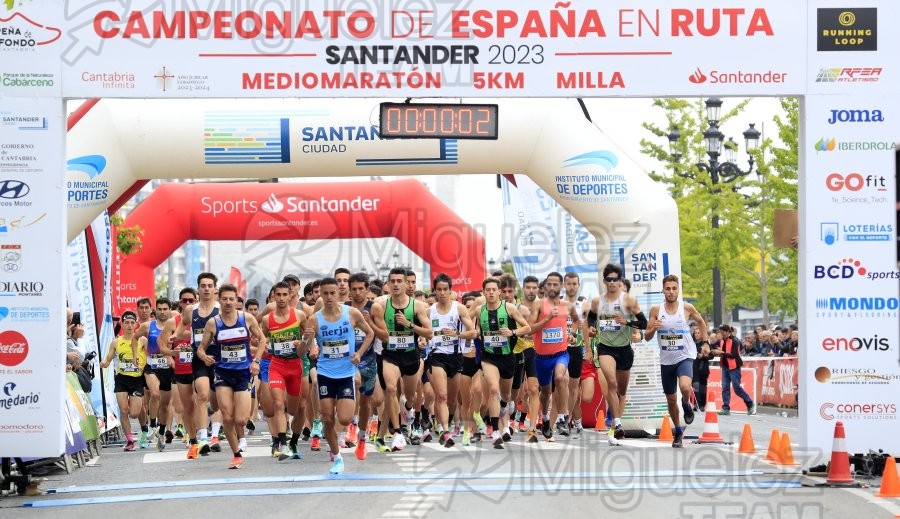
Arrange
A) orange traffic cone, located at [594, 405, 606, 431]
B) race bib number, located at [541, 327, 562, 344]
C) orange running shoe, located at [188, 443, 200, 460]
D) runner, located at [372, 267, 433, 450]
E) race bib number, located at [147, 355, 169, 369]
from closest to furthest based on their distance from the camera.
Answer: runner, located at [372, 267, 433, 450] → orange running shoe, located at [188, 443, 200, 460] → race bib number, located at [541, 327, 562, 344] → race bib number, located at [147, 355, 169, 369] → orange traffic cone, located at [594, 405, 606, 431]

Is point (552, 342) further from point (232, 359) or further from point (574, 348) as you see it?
point (232, 359)

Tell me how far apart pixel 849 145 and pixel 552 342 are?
4.97 metres

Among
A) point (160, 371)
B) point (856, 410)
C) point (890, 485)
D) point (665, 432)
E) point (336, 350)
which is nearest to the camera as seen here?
point (890, 485)


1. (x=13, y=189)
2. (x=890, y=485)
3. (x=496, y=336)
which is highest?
(x=13, y=189)

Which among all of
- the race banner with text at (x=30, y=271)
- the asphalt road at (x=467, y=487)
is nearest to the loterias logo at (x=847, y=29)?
→ the asphalt road at (x=467, y=487)

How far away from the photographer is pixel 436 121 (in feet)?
46.3

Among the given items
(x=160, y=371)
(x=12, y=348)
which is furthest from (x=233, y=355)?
(x=160, y=371)

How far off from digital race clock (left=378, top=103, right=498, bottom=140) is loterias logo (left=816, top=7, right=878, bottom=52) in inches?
127

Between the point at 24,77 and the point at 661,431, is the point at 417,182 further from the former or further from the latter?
the point at 24,77

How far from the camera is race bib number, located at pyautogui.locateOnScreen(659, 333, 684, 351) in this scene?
1593 cm

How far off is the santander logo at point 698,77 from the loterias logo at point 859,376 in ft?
9.59

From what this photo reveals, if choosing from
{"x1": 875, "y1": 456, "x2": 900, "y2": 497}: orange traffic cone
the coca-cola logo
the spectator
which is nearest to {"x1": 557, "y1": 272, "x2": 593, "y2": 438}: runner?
{"x1": 875, "y1": 456, "x2": 900, "y2": 497}: orange traffic cone

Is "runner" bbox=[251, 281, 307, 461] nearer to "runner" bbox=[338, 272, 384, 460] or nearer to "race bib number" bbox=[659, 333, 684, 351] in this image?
"runner" bbox=[338, 272, 384, 460]

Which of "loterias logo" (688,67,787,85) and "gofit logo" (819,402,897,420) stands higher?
"loterias logo" (688,67,787,85)
